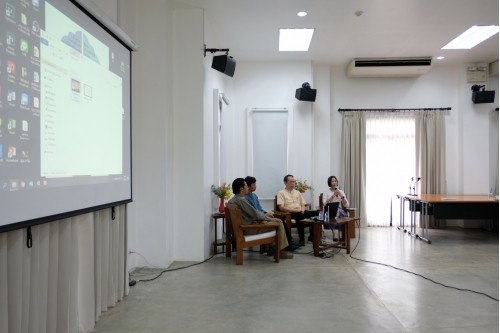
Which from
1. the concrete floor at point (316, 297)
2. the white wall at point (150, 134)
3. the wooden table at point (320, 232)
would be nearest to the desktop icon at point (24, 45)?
the concrete floor at point (316, 297)

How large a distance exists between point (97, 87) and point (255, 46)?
14.0 feet

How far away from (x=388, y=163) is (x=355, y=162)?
77 centimetres

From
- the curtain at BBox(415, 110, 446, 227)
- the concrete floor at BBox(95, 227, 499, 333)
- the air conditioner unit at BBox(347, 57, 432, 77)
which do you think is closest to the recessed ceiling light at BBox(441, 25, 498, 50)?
the air conditioner unit at BBox(347, 57, 432, 77)

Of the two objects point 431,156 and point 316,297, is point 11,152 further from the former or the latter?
point 431,156

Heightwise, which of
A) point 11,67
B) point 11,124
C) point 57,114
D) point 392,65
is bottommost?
point 11,124

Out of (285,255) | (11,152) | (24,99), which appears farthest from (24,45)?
(285,255)

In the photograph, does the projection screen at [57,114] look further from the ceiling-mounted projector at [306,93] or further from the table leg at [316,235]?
the ceiling-mounted projector at [306,93]

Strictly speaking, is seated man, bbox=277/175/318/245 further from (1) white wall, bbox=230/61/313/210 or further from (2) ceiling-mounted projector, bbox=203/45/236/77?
(2) ceiling-mounted projector, bbox=203/45/236/77

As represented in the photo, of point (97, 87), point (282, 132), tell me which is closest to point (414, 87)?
point (282, 132)

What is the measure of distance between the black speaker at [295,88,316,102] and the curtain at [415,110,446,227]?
254 cm

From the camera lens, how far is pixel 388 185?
794 cm

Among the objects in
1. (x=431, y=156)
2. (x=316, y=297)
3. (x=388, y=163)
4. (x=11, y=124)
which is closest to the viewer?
(x=11, y=124)

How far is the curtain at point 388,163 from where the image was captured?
794cm

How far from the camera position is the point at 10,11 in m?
1.94
